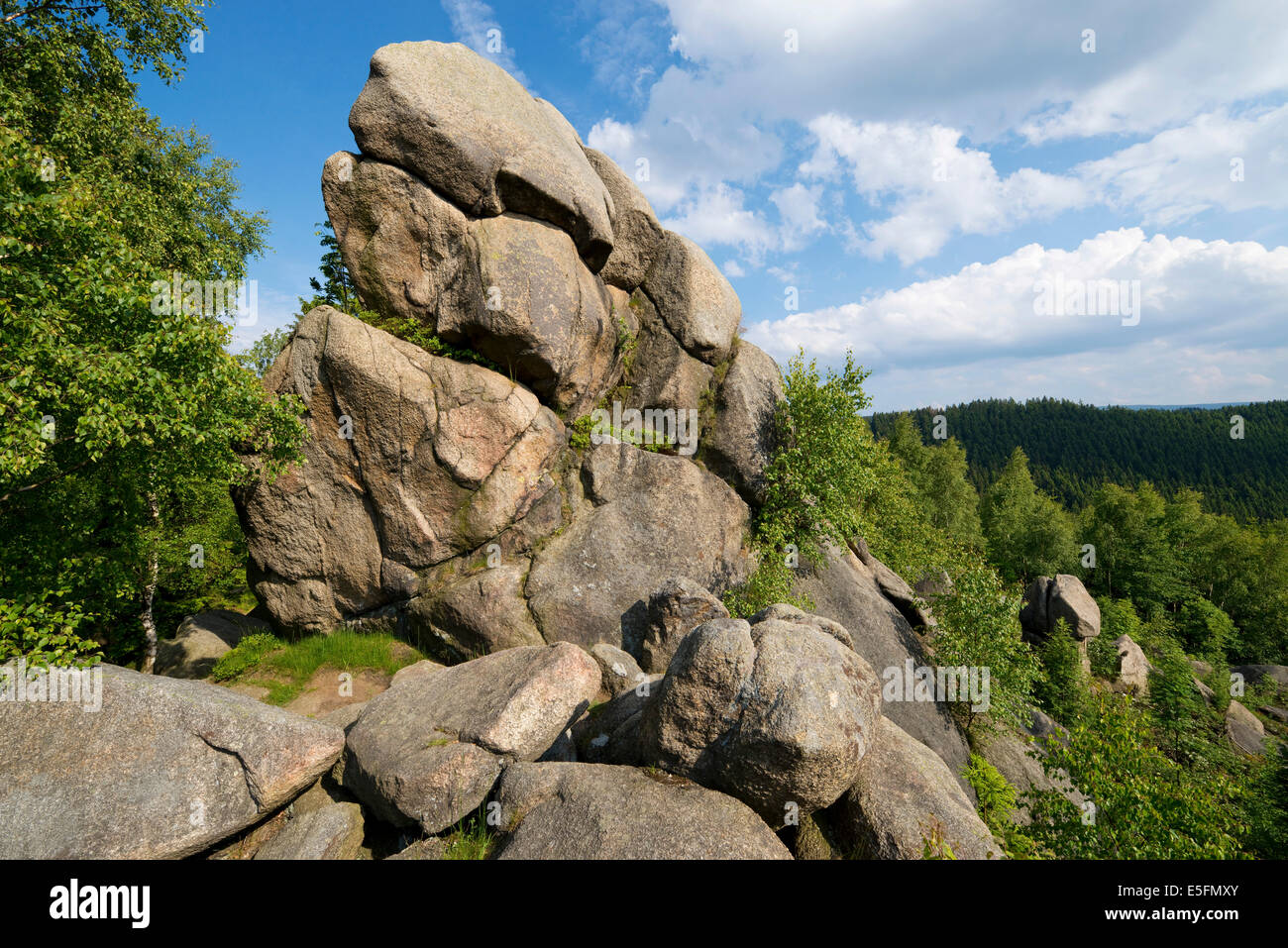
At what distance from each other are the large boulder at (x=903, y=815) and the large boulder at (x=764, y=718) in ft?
3.65

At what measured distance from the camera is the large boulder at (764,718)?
7672mm

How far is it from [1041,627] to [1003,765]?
2580 centimetres

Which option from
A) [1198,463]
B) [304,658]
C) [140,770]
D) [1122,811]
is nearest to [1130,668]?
[1122,811]

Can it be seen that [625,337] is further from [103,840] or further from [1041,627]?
[1041,627]

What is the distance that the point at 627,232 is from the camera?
22.2 m

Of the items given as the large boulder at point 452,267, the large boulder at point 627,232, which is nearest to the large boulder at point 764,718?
the large boulder at point 452,267

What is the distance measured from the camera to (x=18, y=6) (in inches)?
572

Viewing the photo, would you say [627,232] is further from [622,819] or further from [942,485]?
[942,485]

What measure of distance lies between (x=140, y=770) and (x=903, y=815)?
12750 millimetres

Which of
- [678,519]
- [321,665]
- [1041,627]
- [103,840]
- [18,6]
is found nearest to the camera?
[103,840]
